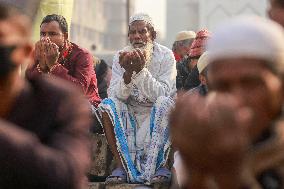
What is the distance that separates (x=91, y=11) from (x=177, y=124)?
78.4 meters

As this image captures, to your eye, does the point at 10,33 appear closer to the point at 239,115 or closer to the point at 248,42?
the point at 248,42

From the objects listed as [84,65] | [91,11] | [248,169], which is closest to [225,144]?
[248,169]

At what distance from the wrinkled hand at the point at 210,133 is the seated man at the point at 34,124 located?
543mm

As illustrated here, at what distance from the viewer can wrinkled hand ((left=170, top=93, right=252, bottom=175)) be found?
1.47 metres

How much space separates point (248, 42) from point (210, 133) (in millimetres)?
340

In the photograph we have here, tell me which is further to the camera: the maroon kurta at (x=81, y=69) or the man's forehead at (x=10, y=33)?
the maroon kurta at (x=81, y=69)

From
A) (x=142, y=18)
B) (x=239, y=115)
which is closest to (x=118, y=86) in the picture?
(x=142, y=18)

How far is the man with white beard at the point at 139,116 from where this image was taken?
6895 mm

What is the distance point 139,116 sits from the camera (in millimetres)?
7102

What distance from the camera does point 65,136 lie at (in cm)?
219

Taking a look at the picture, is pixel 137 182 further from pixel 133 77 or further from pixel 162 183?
pixel 133 77

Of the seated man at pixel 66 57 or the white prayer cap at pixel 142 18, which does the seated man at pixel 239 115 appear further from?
the white prayer cap at pixel 142 18

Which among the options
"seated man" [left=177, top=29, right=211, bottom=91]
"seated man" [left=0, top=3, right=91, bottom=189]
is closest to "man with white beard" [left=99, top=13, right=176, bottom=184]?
"seated man" [left=177, top=29, right=211, bottom=91]

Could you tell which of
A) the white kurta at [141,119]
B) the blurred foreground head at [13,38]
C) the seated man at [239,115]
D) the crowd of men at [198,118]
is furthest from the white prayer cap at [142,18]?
the seated man at [239,115]
